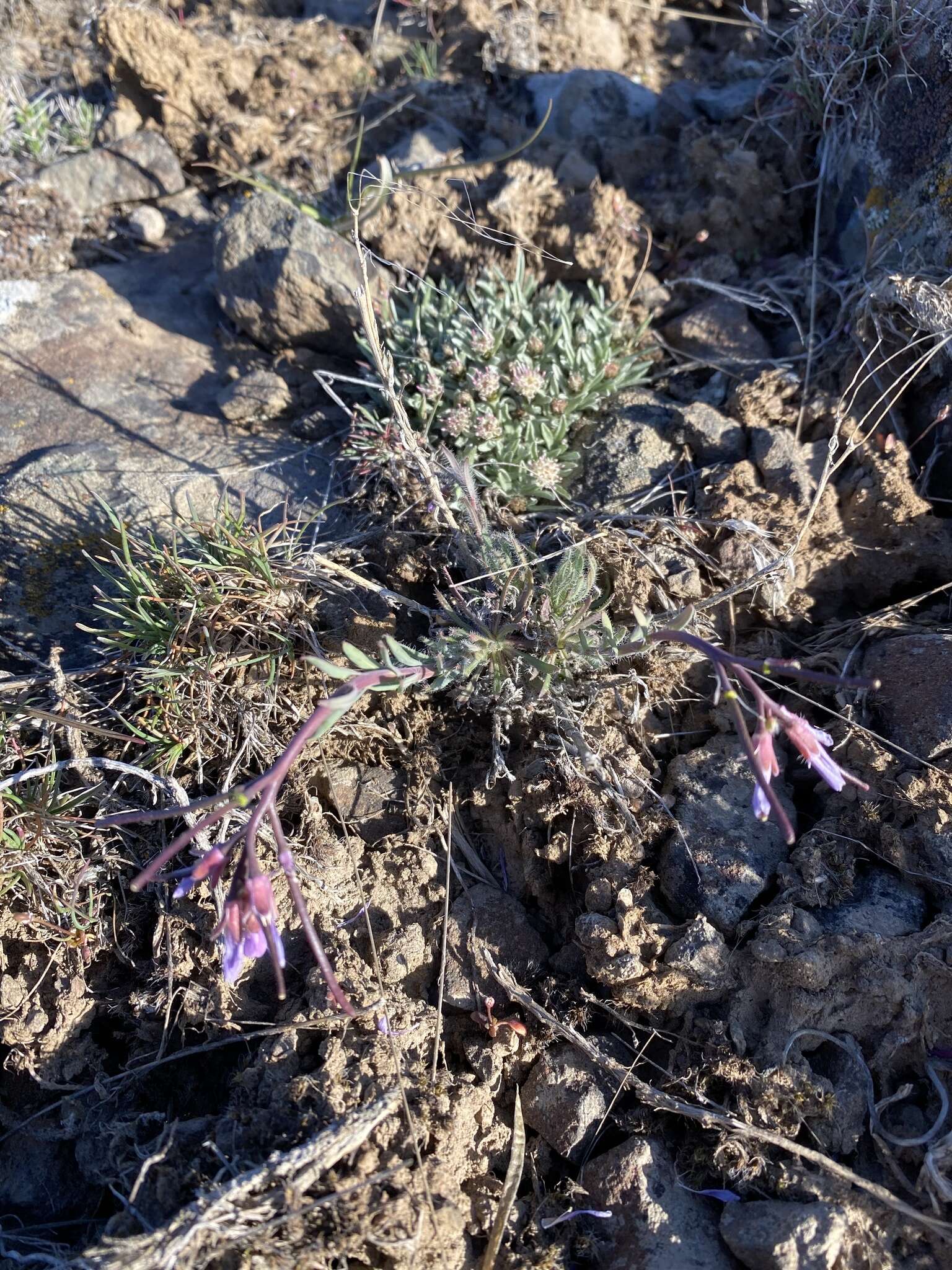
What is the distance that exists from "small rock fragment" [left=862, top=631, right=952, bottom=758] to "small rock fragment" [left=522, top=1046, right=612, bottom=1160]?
4.16 feet

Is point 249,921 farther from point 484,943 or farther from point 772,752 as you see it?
point 772,752

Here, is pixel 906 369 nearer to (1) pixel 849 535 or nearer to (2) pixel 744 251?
Result: (1) pixel 849 535

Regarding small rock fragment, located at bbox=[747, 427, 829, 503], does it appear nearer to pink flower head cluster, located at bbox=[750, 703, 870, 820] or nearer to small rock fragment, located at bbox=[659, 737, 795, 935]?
small rock fragment, located at bbox=[659, 737, 795, 935]

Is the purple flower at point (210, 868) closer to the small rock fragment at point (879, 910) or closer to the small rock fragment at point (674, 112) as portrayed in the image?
the small rock fragment at point (879, 910)

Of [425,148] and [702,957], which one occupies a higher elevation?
[425,148]

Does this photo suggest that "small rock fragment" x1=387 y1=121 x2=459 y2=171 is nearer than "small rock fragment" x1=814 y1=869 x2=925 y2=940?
No

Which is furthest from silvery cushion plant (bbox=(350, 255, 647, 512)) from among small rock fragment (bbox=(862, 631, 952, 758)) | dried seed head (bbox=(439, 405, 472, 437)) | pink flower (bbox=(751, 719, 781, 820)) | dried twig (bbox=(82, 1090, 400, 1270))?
dried twig (bbox=(82, 1090, 400, 1270))

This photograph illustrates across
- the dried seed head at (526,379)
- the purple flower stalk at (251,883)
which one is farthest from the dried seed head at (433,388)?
the purple flower stalk at (251,883)

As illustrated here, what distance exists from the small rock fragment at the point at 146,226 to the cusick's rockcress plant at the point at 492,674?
2.59m

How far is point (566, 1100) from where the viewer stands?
2.21m

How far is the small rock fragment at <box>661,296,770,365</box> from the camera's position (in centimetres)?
337

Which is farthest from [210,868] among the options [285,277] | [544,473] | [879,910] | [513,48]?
[513,48]

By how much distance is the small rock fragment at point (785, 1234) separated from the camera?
188cm

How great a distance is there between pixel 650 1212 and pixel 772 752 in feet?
3.77
